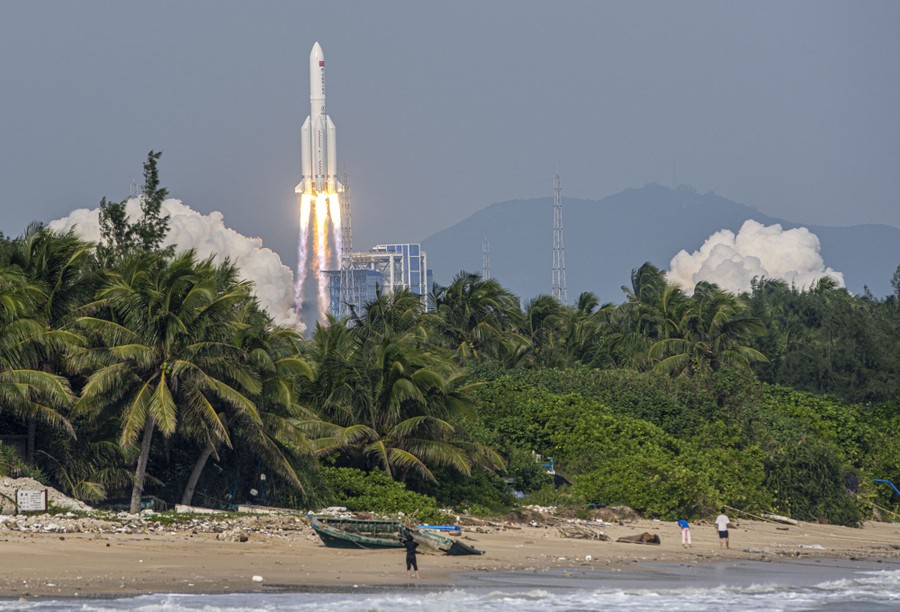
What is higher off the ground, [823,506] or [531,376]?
[531,376]

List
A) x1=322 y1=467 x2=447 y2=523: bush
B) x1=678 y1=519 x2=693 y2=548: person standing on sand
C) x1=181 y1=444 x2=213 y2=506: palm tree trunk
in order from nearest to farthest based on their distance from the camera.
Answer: x1=181 y1=444 x2=213 y2=506: palm tree trunk, x1=678 y1=519 x2=693 y2=548: person standing on sand, x1=322 y1=467 x2=447 y2=523: bush

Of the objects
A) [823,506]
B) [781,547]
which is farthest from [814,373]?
[781,547]

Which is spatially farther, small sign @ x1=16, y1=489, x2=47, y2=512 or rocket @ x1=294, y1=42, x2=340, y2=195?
rocket @ x1=294, y1=42, x2=340, y2=195

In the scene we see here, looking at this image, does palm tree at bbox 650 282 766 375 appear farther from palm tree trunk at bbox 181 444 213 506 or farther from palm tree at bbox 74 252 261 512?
palm tree at bbox 74 252 261 512

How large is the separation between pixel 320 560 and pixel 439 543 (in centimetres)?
281

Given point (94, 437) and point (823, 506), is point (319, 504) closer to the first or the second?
point (94, 437)

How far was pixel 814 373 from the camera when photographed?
63812 millimetres

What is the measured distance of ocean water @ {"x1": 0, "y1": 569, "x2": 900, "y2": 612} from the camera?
2050 cm

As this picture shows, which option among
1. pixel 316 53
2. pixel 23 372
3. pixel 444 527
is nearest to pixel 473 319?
pixel 444 527

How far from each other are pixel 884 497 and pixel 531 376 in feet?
43.4

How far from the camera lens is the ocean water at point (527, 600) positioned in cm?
2050

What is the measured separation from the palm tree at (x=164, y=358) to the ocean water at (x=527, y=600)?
8.56 metres

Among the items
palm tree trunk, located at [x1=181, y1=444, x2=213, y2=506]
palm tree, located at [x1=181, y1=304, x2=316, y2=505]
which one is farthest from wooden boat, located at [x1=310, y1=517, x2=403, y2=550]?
A: palm tree trunk, located at [x1=181, y1=444, x2=213, y2=506]

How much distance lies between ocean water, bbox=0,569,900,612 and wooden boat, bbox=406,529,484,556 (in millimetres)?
3241
